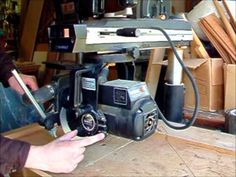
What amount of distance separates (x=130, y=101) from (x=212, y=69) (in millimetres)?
769

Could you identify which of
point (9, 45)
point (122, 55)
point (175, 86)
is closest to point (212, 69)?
point (175, 86)

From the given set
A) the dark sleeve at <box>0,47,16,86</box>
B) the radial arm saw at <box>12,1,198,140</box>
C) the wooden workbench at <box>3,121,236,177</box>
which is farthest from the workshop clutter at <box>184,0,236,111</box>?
the dark sleeve at <box>0,47,16,86</box>

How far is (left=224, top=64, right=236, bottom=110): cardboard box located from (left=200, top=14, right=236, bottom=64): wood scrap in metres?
0.06

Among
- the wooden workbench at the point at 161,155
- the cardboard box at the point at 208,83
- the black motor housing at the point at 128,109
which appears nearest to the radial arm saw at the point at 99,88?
the black motor housing at the point at 128,109

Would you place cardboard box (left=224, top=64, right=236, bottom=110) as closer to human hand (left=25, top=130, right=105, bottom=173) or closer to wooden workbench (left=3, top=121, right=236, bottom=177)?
wooden workbench (left=3, top=121, right=236, bottom=177)

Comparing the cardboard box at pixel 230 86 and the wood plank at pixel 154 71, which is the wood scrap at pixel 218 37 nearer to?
the cardboard box at pixel 230 86

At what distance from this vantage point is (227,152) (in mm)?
924

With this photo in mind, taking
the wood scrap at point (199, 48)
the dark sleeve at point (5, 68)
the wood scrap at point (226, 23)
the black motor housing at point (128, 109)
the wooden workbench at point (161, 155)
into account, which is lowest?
the wooden workbench at point (161, 155)

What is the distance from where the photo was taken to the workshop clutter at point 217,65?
135 centimetres

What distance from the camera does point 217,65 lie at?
1407mm

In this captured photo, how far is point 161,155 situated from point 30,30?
2.59 meters

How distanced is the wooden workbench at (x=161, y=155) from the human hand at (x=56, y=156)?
0.17m

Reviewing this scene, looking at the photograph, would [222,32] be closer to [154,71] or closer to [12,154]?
[154,71]

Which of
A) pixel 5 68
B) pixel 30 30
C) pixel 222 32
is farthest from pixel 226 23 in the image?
pixel 30 30
